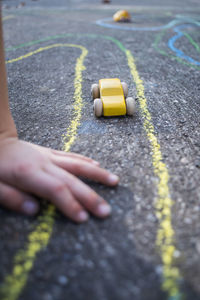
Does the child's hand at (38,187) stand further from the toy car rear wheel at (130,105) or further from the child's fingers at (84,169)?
the toy car rear wheel at (130,105)

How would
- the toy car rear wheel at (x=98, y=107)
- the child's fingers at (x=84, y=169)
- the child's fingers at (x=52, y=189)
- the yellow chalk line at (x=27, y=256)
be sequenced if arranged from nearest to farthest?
the yellow chalk line at (x=27, y=256) → the child's fingers at (x=52, y=189) → the child's fingers at (x=84, y=169) → the toy car rear wheel at (x=98, y=107)

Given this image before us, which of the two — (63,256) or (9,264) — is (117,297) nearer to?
(63,256)

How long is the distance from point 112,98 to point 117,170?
1.88 feet

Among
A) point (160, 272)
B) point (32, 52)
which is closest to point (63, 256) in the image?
point (160, 272)

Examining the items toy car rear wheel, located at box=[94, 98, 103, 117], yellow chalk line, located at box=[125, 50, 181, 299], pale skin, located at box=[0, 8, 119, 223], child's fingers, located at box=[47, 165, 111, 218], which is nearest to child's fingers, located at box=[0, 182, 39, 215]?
pale skin, located at box=[0, 8, 119, 223]

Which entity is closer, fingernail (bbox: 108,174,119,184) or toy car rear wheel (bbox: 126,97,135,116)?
fingernail (bbox: 108,174,119,184)

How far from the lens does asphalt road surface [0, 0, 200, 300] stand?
81 cm

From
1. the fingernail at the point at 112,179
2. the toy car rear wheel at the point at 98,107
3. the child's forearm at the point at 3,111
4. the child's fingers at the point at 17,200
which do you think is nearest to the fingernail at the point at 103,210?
the fingernail at the point at 112,179

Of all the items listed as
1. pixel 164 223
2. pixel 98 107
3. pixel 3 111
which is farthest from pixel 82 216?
pixel 98 107

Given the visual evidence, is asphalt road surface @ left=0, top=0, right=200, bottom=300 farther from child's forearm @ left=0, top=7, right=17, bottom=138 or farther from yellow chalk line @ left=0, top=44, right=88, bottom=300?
child's forearm @ left=0, top=7, right=17, bottom=138

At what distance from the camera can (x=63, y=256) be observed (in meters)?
0.87

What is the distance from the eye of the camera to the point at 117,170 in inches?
48.3

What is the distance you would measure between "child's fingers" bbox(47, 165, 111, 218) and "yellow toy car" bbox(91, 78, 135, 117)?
703 mm

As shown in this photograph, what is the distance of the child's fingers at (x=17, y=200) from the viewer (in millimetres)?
918
